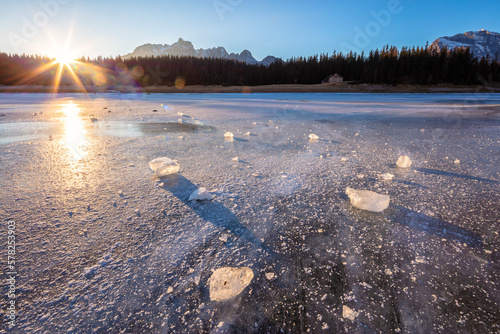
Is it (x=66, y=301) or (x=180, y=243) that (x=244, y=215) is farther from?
(x=66, y=301)

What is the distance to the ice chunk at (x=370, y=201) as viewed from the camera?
135cm

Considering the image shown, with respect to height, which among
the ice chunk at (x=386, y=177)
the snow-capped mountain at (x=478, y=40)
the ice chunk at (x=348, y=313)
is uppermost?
the snow-capped mountain at (x=478, y=40)

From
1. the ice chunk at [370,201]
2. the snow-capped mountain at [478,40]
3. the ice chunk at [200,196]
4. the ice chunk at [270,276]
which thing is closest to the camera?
the ice chunk at [270,276]

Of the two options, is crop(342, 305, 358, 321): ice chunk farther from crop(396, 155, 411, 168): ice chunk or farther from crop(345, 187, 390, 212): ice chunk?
crop(396, 155, 411, 168): ice chunk

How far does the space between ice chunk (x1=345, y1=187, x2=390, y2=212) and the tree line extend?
38.9 meters

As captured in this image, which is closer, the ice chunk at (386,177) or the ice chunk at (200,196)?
the ice chunk at (200,196)

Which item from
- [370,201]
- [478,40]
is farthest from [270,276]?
[478,40]

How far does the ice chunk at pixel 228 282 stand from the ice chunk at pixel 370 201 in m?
0.87

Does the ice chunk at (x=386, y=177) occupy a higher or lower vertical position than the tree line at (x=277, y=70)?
lower

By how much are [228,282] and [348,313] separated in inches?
17.3

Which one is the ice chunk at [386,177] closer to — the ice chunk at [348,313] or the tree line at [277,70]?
the ice chunk at [348,313]

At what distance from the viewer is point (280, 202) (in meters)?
1.47

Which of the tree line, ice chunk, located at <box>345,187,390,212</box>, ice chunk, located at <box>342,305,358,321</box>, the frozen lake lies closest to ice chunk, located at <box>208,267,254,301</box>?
the frozen lake

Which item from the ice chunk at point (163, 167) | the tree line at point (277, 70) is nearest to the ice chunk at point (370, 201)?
the ice chunk at point (163, 167)
